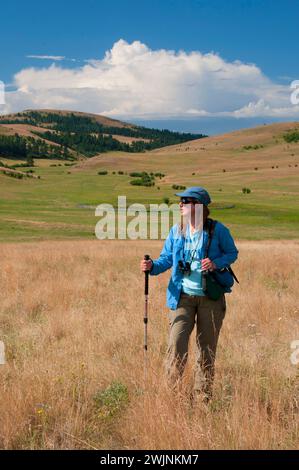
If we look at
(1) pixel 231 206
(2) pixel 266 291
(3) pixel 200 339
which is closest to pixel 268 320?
(2) pixel 266 291

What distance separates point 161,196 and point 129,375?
206 feet

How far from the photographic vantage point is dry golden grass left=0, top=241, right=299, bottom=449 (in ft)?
14.2

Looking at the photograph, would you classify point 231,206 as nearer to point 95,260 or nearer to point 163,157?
point 95,260

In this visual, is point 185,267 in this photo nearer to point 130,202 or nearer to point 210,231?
point 210,231

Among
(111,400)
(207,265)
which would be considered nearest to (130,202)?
(207,265)

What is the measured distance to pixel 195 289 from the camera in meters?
5.31

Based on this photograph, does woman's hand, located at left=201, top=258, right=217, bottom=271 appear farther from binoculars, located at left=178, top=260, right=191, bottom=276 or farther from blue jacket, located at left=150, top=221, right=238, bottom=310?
binoculars, located at left=178, top=260, right=191, bottom=276

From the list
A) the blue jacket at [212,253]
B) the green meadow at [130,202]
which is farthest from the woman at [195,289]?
the green meadow at [130,202]

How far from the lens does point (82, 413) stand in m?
4.62

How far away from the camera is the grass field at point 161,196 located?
37.6 meters

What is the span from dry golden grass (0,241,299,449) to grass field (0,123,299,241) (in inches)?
907

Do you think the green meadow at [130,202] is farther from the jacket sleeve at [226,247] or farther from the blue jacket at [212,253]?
the jacket sleeve at [226,247]

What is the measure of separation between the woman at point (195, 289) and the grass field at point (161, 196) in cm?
2739

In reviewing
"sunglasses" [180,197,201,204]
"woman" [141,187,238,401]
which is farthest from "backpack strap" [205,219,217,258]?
"sunglasses" [180,197,201,204]
